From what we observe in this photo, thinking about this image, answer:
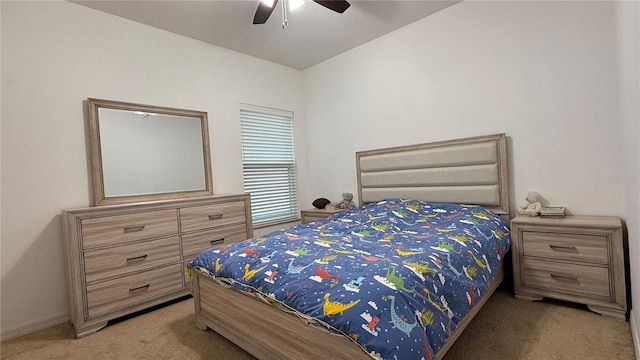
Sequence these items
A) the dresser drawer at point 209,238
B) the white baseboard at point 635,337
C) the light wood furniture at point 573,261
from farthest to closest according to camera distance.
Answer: the dresser drawer at point 209,238 < the light wood furniture at point 573,261 < the white baseboard at point 635,337

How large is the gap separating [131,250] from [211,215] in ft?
2.49

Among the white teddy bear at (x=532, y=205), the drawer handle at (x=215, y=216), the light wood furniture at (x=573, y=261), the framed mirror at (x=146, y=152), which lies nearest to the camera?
the light wood furniture at (x=573, y=261)

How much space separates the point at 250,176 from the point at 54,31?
90.5 inches

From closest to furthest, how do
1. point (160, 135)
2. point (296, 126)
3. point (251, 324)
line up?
point (251, 324), point (160, 135), point (296, 126)

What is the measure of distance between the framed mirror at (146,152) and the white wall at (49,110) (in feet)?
0.36

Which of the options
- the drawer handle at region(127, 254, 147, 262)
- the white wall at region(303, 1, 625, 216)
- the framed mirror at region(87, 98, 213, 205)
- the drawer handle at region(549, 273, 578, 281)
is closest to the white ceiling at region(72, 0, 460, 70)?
the white wall at region(303, 1, 625, 216)

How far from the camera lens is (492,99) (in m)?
2.86

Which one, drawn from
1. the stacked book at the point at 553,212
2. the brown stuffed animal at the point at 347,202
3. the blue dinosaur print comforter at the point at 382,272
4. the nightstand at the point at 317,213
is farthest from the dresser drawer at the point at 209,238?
the stacked book at the point at 553,212

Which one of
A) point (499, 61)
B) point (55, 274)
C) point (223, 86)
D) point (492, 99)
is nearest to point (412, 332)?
point (492, 99)

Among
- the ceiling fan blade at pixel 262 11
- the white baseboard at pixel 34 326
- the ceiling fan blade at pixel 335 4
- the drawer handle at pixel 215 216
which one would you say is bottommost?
the white baseboard at pixel 34 326

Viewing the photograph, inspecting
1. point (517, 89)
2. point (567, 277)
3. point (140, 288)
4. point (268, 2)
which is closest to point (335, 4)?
point (268, 2)

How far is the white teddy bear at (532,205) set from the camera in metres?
2.50

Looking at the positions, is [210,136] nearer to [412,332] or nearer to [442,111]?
[442,111]

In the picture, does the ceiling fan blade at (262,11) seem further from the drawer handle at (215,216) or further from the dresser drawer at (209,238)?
the dresser drawer at (209,238)
